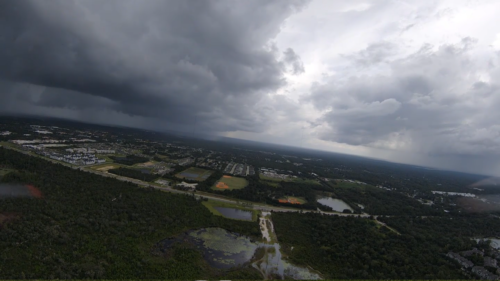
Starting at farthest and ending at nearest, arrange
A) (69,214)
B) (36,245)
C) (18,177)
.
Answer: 1. (18,177)
2. (69,214)
3. (36,245)

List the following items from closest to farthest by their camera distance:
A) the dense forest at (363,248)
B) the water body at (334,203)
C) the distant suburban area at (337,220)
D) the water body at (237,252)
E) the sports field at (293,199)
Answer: the water body at (237,252), the dense forest at (363,248), the distant suburban area at (337,220), the sports field at (293,199), the water body at (334,203)

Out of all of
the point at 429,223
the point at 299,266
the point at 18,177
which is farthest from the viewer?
the point at 429,223

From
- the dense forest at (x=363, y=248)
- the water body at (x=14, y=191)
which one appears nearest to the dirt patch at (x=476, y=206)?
the dense forest at (x=363, y=248)

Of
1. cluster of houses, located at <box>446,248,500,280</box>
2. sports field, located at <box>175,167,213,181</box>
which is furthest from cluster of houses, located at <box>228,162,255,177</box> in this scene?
cluster of houses, located at <box>446,248,500,280</box>

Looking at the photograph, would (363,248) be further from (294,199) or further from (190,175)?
(190,175)

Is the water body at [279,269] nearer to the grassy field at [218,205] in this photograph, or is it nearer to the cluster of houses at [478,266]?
the grassy field at [218,205]

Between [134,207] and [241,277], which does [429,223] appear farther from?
[134,207]

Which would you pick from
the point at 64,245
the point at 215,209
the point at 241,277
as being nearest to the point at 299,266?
the point at 241,277
